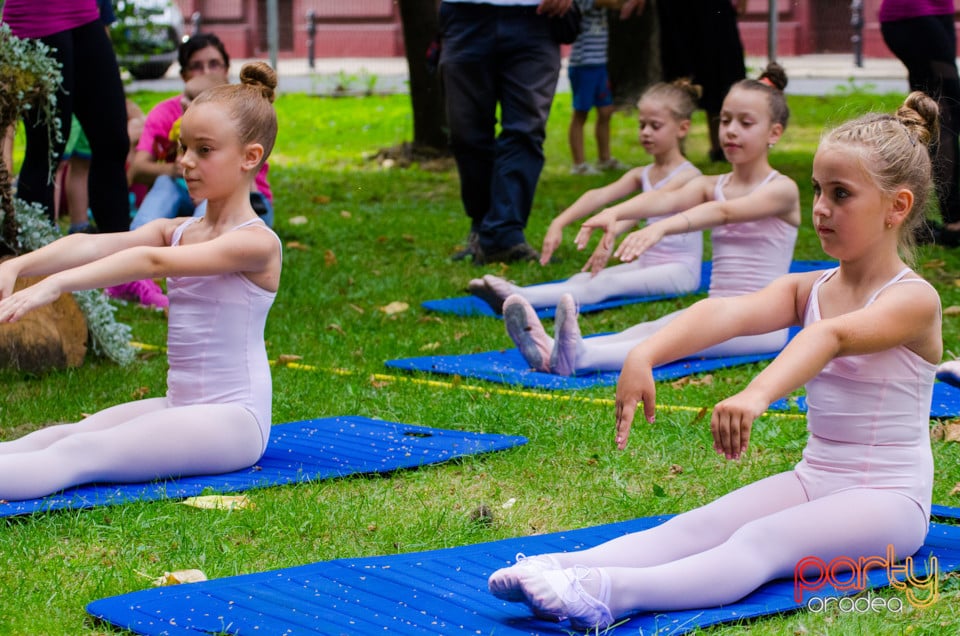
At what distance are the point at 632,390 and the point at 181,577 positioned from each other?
1.22m

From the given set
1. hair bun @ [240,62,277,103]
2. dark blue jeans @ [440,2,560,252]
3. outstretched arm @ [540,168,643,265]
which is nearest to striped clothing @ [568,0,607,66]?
dark blue jeans @ [440,2,560,252]

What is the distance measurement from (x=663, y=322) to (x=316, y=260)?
11.2 ft

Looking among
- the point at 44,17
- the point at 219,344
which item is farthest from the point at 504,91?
the point at 219,344

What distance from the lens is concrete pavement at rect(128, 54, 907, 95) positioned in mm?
20719

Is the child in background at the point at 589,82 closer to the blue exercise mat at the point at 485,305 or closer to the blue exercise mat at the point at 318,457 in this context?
the blue exercise mat at the point at 485,305

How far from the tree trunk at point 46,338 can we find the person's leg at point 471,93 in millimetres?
3236

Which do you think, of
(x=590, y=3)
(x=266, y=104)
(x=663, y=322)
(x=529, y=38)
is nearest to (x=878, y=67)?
(x=590, y=3)

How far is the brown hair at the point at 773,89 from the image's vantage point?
6000mm

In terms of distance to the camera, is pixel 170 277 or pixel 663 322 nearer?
pixel 170 277

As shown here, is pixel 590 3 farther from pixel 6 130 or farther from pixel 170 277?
pixel 170 277

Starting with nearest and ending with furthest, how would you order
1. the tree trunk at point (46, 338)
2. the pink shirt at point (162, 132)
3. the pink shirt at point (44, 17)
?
the tree trunk at point (46, 338), the pink shirt at point (44, 17), the pink shirt at point (162, 132)

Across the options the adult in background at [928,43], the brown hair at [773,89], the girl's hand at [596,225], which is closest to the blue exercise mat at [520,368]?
the girl's hand at [596,225]

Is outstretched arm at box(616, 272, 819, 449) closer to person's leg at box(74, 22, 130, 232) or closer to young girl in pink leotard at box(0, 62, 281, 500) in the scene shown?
young girl in pink leotard at box(0, 62, 281, 500)

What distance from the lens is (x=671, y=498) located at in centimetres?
400
